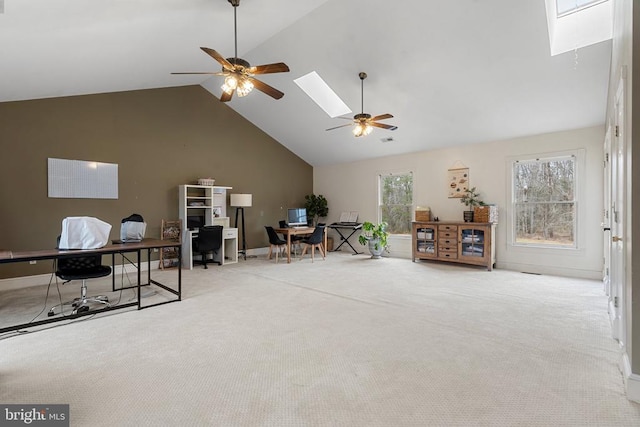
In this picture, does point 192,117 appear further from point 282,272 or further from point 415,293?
point 415,293

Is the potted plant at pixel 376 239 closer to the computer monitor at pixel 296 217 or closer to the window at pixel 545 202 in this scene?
the computer monitor at pixel 296 217

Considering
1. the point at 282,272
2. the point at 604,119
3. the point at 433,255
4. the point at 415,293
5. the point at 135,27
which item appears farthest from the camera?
the point at 433,255

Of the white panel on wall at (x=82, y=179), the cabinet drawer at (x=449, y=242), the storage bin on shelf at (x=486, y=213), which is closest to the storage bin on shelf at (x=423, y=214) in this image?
the cabinet drawer at (x=449, y=242)

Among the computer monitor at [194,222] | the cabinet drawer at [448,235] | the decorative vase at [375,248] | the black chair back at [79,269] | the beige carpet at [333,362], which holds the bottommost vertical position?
the beige carpet at [333,362]

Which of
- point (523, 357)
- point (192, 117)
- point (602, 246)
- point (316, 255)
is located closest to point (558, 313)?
point (523, 357)

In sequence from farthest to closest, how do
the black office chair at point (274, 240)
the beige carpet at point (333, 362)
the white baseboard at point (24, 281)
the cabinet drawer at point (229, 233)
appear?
the black office chair at point (274, 240)
the cabinet drawer at point (229, 233)
the white baseboard at point (24, 281)
the beige carpet at point (333, 362)

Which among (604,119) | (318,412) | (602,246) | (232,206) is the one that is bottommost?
(318,412)

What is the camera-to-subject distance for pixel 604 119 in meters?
4.91

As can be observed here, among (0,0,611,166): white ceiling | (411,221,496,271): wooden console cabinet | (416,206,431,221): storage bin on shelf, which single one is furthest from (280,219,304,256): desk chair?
(0,0,611,166): white ceiling

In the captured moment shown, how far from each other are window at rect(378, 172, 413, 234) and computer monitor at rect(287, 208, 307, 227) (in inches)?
75.2

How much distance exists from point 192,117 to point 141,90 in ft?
3.39

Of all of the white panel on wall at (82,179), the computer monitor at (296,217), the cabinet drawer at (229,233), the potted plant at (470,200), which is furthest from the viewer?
the computer monitor at (296,217)

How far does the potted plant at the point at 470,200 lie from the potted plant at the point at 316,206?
3610mm

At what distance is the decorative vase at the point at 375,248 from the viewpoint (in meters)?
7.32
